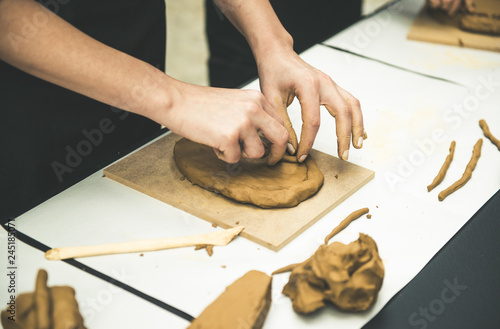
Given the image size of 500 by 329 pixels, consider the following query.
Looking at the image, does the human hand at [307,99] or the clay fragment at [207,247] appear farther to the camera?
the human hand at [307,99]

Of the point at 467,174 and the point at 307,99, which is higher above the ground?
the point at 307,99

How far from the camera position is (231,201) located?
54.9 inches

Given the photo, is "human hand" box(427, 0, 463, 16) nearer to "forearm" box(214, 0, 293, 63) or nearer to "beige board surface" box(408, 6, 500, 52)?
"beige board surface" box(408, 6, 500, 52)

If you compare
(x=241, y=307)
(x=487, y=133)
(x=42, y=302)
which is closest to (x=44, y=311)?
(x=42, y=302)

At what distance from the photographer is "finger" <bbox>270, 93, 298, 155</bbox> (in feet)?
4.91

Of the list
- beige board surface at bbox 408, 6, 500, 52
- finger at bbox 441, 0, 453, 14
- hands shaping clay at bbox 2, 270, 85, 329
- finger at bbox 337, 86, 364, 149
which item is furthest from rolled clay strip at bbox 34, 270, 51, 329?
finger at bbox 441, 0, 453, 14

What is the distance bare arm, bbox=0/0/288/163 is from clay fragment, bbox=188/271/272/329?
35cm

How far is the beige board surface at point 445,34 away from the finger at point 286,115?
0.99 metres

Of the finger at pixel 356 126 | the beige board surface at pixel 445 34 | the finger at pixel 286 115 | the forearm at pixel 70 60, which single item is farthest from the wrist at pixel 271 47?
the beige board surface at pixel 445 34

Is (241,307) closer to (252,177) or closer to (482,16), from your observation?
(252,177)

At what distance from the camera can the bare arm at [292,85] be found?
58.4 inches

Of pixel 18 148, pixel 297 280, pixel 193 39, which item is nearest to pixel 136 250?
pixel 297 280

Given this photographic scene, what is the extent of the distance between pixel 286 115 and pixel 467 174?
530mm

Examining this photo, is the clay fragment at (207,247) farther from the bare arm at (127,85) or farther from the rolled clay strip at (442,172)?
the rolled clay strip at (442,172)
